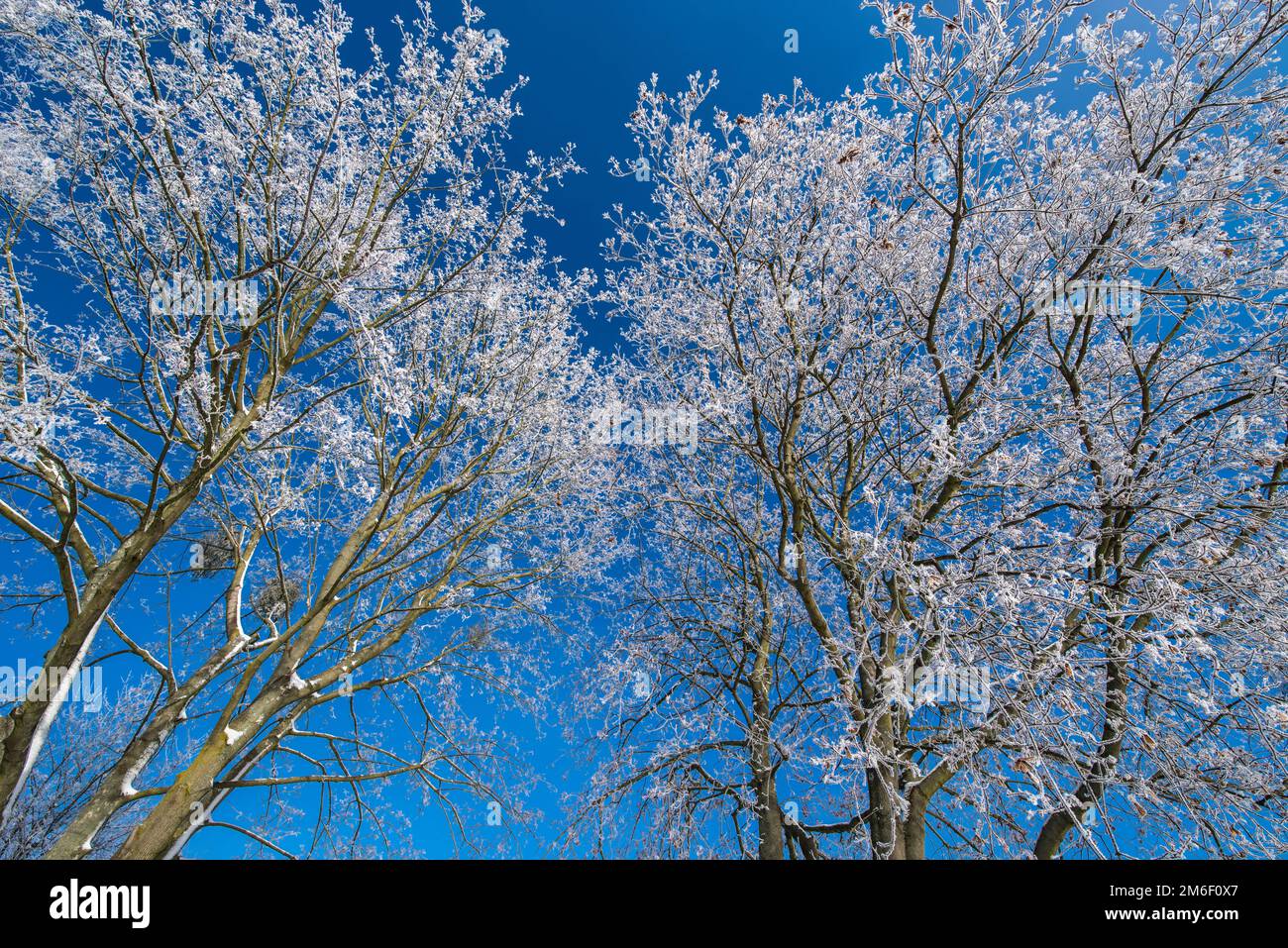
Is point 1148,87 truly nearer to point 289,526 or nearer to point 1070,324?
point 1070,324

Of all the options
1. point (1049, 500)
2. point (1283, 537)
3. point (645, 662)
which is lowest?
point (645, 662)

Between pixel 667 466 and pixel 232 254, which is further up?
pixel 232 254

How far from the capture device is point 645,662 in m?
7.73

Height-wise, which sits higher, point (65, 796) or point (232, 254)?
point (232, 254)

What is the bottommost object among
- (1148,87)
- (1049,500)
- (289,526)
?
(1049,500)

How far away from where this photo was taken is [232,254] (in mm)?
6898

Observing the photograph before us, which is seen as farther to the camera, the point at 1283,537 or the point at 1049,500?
the point at 1049,500

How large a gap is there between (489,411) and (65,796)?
9553mm
